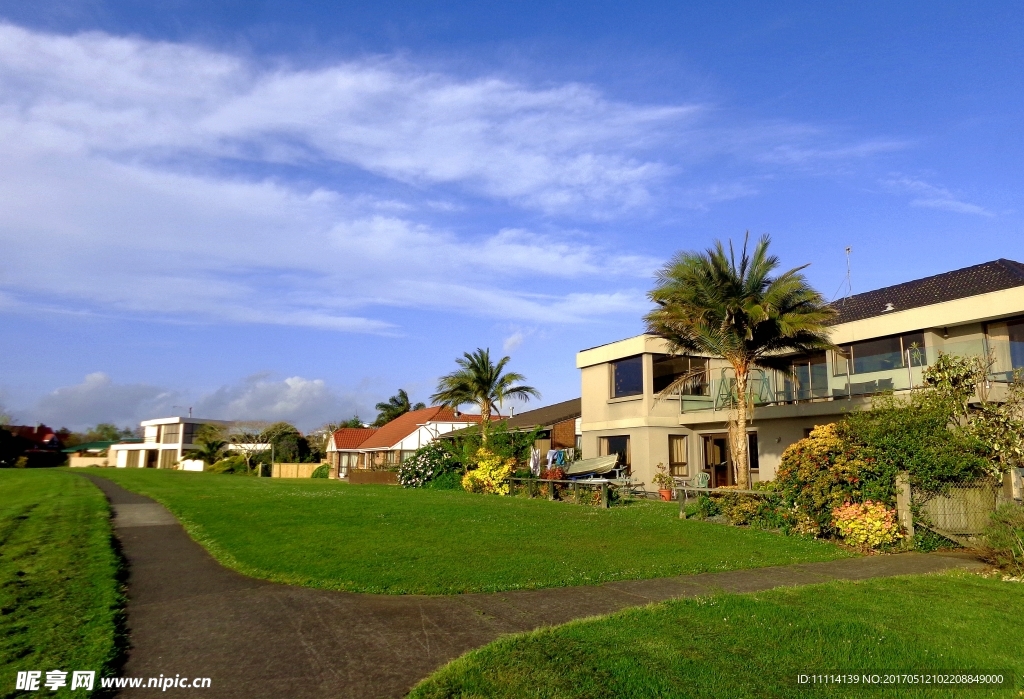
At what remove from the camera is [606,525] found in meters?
16.1

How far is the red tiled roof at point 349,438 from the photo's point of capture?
60.3 meters

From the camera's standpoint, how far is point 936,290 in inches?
1077

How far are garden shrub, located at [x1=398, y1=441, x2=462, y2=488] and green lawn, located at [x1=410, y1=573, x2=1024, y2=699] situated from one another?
893 inches

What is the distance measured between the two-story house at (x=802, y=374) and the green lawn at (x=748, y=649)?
42.3ft

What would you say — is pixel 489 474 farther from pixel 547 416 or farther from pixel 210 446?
pixel 210 446

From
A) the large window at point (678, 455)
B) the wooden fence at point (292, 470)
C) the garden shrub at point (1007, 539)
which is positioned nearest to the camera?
the garden shrub at point (1007, 539)

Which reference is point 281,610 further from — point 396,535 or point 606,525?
point 606,525

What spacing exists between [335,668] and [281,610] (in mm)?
2196

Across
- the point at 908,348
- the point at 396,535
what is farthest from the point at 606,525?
the point at 908,348

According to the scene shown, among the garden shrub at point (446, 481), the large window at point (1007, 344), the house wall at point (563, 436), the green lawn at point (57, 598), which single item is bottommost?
the green lawn at point (57, 598)

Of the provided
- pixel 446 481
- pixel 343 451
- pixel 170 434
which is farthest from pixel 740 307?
pixel 170 434

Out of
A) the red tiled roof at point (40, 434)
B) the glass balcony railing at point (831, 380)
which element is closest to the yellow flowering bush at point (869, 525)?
the glass balcony railing at point (831, 380)

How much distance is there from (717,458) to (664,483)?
11.8 feet

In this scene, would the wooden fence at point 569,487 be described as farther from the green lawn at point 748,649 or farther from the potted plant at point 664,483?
the green lawn at point 748,649
